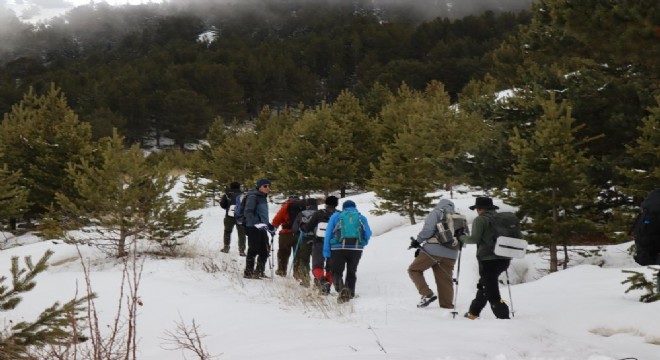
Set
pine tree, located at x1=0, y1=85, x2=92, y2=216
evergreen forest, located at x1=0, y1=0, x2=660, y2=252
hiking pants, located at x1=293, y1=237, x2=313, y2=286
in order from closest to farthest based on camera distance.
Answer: hiking pants, located at x1=293, y1=237, x2=313, y2=286
evergreen forest, located at x1=0, y1=0, x2=660, y2=252
pine tree, located at x1=0, y1=85, x2=92, y2=216

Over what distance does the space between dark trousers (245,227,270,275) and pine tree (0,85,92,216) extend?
13.8 meters

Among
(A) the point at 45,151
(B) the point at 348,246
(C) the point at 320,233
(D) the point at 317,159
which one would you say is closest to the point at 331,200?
(C) the point at 320,233

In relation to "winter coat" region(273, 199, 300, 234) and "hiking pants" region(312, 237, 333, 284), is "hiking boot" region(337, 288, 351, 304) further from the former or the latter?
"winter coat" region(273, 199, 300, 234)

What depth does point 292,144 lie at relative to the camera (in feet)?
84.6

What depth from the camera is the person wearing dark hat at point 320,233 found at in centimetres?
909

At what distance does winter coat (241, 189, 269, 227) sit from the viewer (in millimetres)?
9531

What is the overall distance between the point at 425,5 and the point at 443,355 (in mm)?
155878

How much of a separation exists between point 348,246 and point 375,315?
1.78 meters

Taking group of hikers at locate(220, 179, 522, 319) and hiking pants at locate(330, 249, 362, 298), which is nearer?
group of hikers at locate(220, 179, 522, 319)

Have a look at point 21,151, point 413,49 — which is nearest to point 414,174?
point 21,151

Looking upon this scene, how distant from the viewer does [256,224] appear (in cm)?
949

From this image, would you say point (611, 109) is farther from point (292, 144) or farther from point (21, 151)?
point (21, 151)

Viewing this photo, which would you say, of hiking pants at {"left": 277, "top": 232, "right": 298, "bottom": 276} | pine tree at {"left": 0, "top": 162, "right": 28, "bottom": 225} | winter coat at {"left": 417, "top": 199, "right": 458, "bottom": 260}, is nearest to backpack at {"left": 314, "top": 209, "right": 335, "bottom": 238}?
hiking pants at {"left": 277, "top": 232, "right": 298, "bottom": 276}

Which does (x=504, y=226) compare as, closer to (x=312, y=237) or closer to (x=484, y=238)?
(x=484, y=238)
